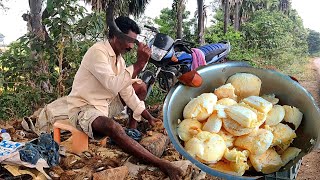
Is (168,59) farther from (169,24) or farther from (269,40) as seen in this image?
(269,40)

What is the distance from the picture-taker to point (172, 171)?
8.62 ft

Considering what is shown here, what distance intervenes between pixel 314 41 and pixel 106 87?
35.7 meters

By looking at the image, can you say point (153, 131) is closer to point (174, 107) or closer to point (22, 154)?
point (22, 154)

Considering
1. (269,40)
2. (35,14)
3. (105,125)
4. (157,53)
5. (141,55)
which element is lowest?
(269,40)

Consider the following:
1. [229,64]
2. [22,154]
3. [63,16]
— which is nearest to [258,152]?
[229,64]

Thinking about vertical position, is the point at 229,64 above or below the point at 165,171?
above

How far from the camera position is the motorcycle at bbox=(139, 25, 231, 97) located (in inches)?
157

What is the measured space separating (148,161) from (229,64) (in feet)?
3.71

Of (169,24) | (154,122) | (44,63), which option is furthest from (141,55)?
(169,24)

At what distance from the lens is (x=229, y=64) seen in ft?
6.48

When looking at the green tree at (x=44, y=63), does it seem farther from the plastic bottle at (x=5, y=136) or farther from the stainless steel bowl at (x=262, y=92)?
the stainless steel bowl at (x=262, y=92)

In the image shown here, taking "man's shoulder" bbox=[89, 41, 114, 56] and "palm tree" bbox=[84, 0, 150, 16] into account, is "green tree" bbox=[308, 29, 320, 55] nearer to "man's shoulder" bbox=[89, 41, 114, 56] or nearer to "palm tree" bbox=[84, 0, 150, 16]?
"palm tree" bbox=[84, 0, 150, 16]

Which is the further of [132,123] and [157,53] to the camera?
[157,53]

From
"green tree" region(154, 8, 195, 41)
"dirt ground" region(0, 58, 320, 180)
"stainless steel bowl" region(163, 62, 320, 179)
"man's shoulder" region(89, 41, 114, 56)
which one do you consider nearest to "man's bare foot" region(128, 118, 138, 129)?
"dirt ground" region(0, 58, 320, 180)
